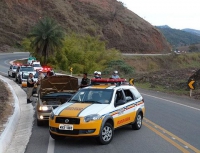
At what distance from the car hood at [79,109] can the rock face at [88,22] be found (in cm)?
7569

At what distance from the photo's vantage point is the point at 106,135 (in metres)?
9.23

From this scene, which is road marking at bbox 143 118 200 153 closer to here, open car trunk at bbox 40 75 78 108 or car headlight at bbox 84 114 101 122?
car headlight at bbox 84 114 101 122

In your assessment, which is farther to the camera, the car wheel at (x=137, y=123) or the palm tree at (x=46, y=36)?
the palm tree at (x=46, y=36)

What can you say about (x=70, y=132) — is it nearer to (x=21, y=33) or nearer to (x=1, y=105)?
(x=1, y=105)

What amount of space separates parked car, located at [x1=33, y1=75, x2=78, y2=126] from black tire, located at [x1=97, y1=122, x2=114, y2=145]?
293 centimetres

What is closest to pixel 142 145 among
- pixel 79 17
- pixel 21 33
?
pixel 21 33

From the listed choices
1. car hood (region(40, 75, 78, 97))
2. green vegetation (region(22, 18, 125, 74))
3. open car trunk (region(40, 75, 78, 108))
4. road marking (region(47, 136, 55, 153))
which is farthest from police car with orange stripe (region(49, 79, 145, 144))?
green vegetation (region(22, 18, 125, 74))

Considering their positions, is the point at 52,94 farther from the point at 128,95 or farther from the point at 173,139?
the point at 173,139

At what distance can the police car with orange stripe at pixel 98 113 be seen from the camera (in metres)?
8.77

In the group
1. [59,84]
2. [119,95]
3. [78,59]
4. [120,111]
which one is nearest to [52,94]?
[59,84]

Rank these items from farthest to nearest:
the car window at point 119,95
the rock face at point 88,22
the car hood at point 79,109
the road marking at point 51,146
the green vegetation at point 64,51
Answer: the rock face at point 88,22, the green vegetation at point 64,51, the car window at point 119,95, the car hood at point 79,109, the road marking at point 51,146

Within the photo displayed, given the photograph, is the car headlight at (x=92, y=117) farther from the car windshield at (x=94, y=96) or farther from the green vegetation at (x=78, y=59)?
the green vegetation at (x=78, y=59)

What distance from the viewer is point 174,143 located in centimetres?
930

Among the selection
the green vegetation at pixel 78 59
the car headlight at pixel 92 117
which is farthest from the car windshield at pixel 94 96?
the green vegetation at pixel 78 59
